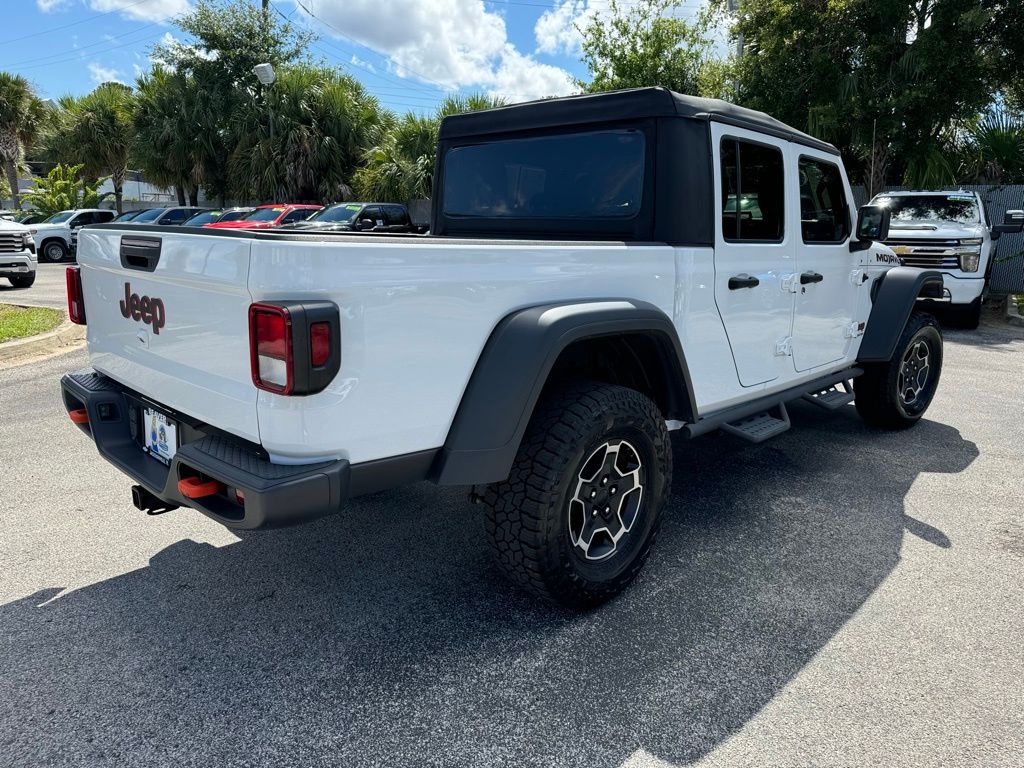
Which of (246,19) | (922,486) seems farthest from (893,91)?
(246,19)

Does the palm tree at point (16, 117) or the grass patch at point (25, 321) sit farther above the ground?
the palm tree at point (16, 117)

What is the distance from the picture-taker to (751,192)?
3607mm

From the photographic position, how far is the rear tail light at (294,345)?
6.65ft

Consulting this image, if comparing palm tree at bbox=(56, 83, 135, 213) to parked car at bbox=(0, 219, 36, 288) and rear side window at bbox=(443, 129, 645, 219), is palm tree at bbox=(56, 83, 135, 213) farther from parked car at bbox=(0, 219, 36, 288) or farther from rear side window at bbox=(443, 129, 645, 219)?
rear side window at bbox=(443, 129, 645, 219)

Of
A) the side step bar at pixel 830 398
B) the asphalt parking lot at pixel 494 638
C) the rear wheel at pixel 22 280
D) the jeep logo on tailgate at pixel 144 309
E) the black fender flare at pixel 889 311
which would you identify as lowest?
the asphalt parking lot at pixel 494 638

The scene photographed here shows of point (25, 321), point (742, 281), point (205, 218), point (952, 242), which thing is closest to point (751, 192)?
point (742, 281)

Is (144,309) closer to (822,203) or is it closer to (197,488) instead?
(197,488)

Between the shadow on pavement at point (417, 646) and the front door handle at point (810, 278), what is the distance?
4.01ft

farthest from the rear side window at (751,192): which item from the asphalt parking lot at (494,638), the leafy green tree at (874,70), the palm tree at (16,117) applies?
the palm tree at (16,117)

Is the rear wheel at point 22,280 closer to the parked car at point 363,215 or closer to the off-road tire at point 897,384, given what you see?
the parked car at point 363,215

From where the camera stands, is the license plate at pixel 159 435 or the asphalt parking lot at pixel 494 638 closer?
the asphalt parking lot at pixel 494 638

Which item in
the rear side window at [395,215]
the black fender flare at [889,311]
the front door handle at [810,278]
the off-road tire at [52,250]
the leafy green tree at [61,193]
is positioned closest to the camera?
the front door handle at [810,278]

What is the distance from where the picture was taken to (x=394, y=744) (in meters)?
2.18

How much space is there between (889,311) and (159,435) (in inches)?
174
